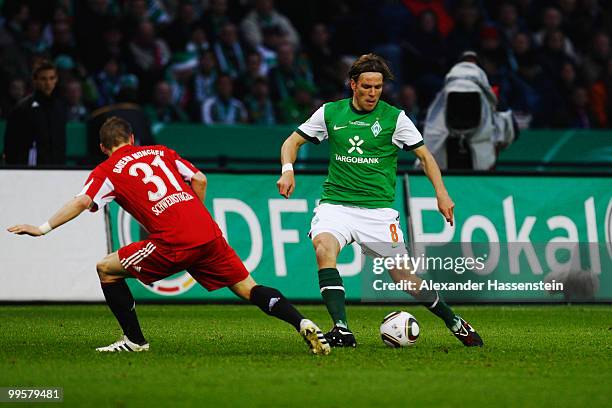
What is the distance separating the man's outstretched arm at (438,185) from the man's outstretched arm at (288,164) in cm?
91

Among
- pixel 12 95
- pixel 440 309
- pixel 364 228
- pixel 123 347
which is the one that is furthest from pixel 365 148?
pixel 12 95

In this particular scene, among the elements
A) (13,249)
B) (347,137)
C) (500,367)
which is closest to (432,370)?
(500,367)

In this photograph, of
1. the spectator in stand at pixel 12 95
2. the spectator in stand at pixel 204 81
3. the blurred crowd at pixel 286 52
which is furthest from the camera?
the spectator in stand at pixel 204 81

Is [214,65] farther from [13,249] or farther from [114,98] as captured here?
[13,249]

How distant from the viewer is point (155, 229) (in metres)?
9.44

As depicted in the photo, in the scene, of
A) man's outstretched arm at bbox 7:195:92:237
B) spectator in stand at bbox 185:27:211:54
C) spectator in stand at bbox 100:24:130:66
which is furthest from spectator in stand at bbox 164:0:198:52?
man's outstretched arm at bbox 7:195:92:237

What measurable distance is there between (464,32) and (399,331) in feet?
36.8

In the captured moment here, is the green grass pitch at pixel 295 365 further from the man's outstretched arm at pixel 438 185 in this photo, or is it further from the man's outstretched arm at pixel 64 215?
the man's outstretched arm at pixel 438 185

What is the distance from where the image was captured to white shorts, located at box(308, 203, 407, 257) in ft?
32.6

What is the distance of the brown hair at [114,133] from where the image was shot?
953 centimetres

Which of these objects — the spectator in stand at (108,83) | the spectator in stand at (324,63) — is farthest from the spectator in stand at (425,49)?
the spectator in stand at (108,83)

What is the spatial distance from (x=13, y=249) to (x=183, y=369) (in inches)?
231

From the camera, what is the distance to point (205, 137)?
717 inches
